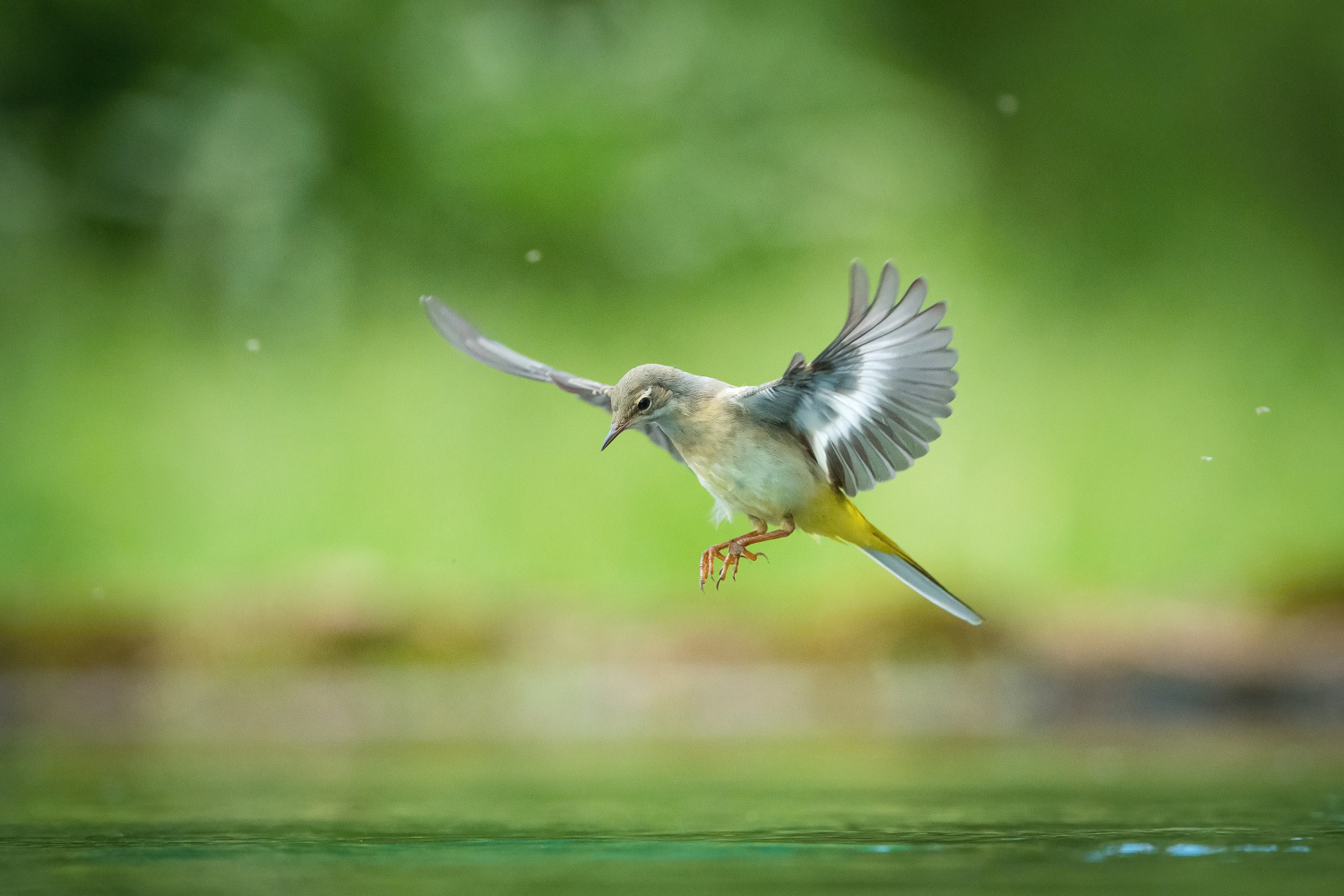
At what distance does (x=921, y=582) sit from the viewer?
2.76m

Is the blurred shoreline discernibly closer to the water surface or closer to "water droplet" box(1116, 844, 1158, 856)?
the water surface

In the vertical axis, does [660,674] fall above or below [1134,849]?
above

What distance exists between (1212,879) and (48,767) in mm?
2635

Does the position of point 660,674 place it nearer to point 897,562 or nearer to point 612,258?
point 897,562

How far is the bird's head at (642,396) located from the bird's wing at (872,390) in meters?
0.13

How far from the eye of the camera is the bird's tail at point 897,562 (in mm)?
2717

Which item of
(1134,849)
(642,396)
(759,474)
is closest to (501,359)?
(642,396)

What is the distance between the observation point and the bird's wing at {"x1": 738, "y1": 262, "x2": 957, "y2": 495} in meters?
2.19

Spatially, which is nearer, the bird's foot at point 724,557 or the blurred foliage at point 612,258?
the bird's foot at point 724,557

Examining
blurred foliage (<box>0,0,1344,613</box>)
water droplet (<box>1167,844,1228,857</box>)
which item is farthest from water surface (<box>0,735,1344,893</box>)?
blurred foliage (<box>0,0,1344,613</box>)

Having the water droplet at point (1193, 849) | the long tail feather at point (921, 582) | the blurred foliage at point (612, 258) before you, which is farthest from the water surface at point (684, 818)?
the blurred foliage at point (612, 258)

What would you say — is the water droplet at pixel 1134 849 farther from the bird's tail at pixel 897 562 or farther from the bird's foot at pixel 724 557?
the bird's foot at pixel 724 557

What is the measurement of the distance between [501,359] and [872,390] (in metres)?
0.75

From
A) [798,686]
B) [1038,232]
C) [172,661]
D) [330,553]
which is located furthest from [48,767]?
[1038,232]
